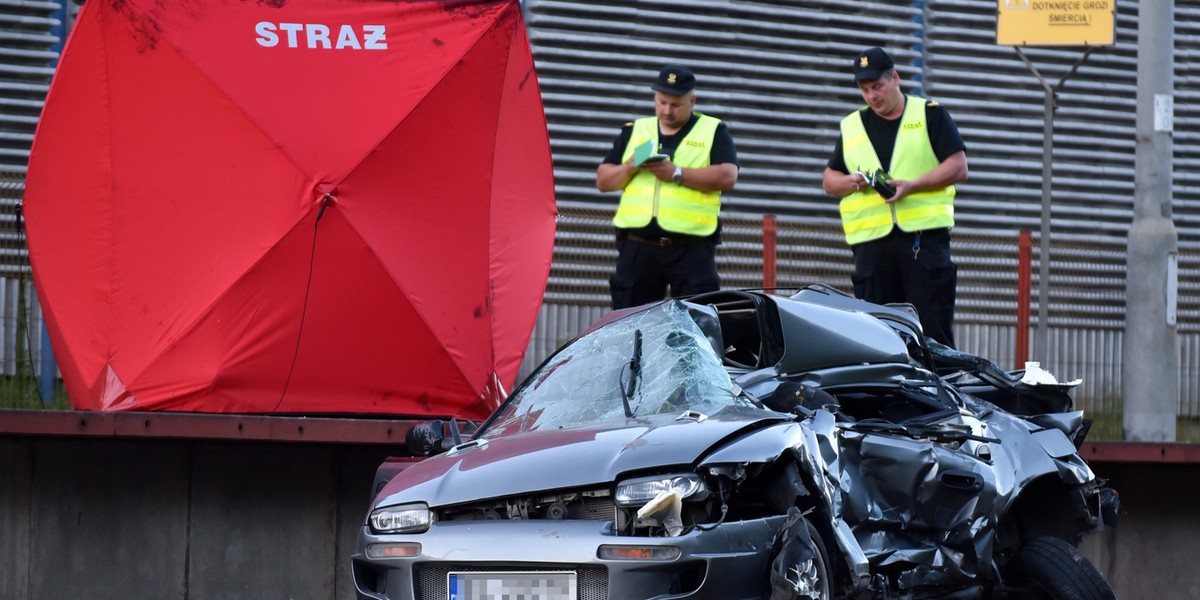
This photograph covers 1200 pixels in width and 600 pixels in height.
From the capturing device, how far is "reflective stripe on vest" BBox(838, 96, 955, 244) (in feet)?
30.0

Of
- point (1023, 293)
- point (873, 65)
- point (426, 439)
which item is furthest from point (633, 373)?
point (1023, 293)

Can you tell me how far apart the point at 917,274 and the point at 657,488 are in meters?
4.53

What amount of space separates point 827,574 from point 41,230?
5187 mm

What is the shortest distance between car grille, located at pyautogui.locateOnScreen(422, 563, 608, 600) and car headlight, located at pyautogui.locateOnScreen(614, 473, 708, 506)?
0.24 metres

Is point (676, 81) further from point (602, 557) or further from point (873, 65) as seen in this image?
point (602, 557)

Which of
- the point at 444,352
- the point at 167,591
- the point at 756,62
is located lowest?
the point at 167,591

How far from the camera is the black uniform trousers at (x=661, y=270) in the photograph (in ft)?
30.4

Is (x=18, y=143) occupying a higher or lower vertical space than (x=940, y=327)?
higher

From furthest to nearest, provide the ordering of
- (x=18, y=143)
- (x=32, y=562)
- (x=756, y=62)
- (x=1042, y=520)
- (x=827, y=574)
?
(x=756, y=62), (x=18, y=143), (x=32, y=562), (x=1042, y=520), (x=827, y=574)

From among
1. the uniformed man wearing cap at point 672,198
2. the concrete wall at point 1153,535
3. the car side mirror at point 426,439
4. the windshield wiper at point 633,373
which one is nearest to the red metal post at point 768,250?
the uniformed man wearing cap at point 672,198

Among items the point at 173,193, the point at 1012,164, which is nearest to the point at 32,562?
the point at 173,193

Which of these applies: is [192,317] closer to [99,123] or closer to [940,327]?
[99,123]

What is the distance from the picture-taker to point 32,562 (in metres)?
7.88

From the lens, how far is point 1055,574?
629 cm
